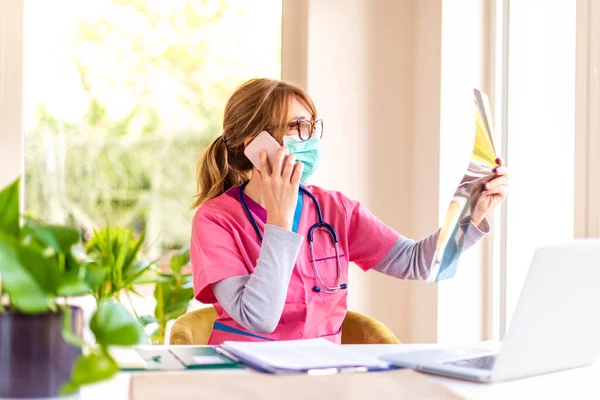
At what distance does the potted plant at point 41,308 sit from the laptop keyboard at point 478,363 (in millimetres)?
592

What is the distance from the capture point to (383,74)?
261 centimetres

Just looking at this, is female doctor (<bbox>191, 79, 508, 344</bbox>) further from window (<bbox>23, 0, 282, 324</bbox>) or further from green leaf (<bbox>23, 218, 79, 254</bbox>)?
window (<bbox>23, 0, 282, 324</bbox>)

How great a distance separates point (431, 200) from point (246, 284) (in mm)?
1065

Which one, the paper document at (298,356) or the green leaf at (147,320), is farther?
the green leaf at (147,320)

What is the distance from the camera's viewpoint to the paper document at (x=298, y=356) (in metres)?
1.12

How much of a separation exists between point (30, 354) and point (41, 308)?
0.07 metres

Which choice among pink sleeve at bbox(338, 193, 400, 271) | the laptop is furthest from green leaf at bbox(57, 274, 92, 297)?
pink sleeve at bbox(338, 193, 400, 271)

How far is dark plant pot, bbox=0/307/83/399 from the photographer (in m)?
0.86

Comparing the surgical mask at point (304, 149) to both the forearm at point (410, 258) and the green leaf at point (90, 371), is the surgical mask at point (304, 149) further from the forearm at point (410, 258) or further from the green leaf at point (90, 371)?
the green leaf at point (90, 371)

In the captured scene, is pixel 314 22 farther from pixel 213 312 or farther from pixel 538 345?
pixel 538 345

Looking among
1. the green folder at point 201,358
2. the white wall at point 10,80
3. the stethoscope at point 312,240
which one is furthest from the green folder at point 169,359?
the white wall at point 10,80

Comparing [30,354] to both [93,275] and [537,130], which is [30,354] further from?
[537,130]

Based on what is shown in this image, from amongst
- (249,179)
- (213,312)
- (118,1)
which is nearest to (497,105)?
(249,179)

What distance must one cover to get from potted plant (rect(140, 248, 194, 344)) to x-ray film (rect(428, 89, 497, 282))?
1211 millimetres
